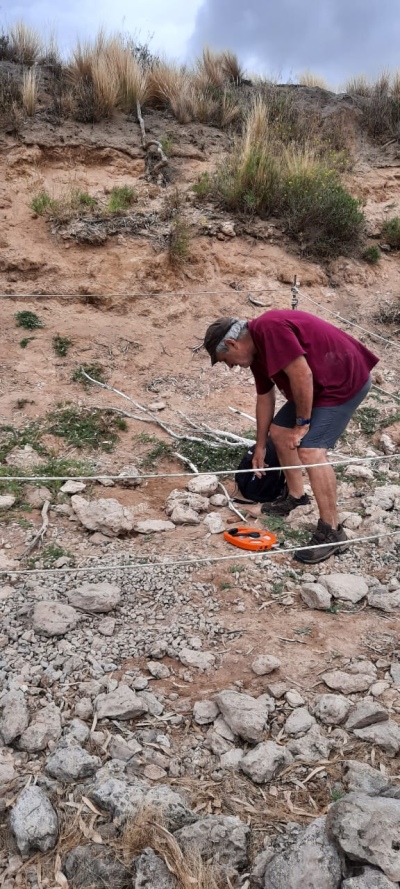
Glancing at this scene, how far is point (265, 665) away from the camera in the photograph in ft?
9.02

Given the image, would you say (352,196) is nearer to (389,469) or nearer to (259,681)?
(389,469)

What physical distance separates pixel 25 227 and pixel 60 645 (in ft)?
19.3

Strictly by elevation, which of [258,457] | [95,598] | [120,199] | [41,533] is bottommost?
[41,533]

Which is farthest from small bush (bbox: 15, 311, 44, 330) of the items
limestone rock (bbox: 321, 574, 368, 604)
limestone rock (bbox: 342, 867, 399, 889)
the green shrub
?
limestone rock (bbox: 342, 867, 399, 889)

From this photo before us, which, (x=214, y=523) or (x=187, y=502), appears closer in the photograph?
(x=214, y=523)

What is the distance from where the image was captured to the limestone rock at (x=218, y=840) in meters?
1.88

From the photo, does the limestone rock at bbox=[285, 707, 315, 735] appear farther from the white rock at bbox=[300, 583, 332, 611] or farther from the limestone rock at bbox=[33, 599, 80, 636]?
the limestone rock at bbox=[33, 599, 80, 636]

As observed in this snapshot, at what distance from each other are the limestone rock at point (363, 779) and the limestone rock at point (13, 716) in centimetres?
121

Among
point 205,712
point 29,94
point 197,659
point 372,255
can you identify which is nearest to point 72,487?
point 197,659

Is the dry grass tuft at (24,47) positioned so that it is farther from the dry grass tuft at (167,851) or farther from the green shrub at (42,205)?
the dry grass tuft at (167,851)

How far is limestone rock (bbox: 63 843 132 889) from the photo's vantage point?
1.86 metres

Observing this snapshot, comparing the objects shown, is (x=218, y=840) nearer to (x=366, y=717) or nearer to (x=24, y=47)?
(x=366, y=717)

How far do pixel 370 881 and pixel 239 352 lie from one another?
2.47 meters

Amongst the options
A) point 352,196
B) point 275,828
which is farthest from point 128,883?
point 352,196
